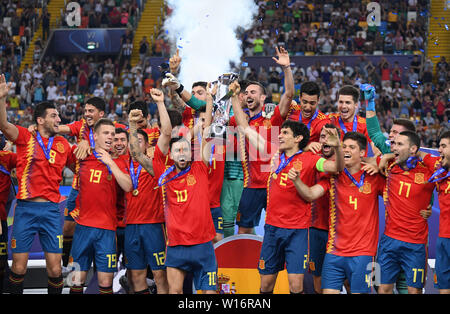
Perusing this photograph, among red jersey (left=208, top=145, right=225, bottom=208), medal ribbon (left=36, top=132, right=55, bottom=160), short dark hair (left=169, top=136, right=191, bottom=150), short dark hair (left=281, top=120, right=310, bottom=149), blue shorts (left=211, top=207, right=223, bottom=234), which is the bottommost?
blue shorts (left=211, top=207, right=223, bottom=234)

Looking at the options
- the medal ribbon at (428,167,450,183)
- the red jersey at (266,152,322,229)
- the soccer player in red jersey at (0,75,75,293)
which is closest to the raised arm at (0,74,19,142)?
the soccer player in red jersey at (0,75,75,293)

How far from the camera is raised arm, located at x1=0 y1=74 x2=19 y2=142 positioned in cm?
563

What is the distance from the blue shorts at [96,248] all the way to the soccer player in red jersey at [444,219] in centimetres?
320

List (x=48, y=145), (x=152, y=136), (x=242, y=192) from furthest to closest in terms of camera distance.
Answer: (x=242, y=192)
(x=152, y=136)
(x=48, y=145)

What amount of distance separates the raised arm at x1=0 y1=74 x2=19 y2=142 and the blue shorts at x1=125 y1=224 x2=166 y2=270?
1.57 metres

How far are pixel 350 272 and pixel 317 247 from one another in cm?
66

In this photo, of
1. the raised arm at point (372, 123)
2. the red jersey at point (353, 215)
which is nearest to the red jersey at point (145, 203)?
the red jersey at point (353, 215)

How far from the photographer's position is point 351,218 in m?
5.32

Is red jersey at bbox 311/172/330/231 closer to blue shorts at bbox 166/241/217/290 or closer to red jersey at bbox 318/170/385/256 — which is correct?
red jersey at bbox 318/170/385/256

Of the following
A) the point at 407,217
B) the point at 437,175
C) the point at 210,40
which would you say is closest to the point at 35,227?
the point at 407,217

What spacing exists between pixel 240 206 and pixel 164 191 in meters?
1.35

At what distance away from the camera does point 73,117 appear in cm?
1778

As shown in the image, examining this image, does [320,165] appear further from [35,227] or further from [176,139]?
[35,227]
